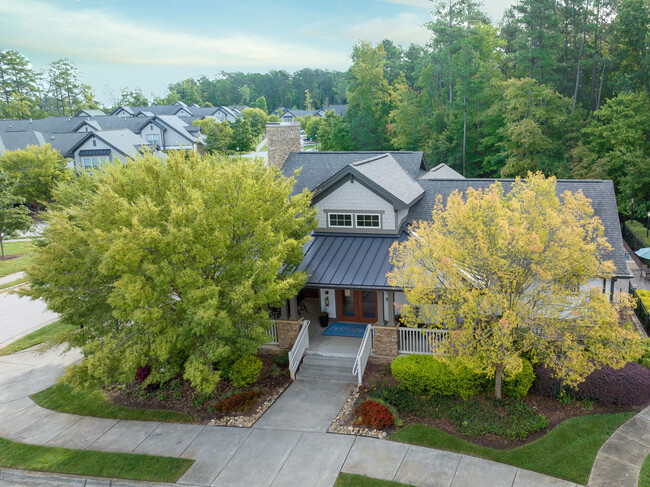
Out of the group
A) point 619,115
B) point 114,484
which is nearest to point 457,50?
point 619,115

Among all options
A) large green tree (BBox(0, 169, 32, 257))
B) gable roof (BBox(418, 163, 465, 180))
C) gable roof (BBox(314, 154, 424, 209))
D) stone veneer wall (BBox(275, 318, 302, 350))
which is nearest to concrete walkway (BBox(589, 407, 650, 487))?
gable roof (BBox(314, 154, 424, 209))

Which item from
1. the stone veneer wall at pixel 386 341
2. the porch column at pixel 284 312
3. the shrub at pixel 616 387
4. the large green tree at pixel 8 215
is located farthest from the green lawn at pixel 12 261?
the shrub at pixel 616 387

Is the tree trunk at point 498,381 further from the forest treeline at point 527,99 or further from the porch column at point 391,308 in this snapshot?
the forest treeline at point 527,99

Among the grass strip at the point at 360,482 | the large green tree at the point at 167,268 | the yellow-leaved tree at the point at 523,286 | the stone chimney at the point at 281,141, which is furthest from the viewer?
the stone chimney at the point at 281,141

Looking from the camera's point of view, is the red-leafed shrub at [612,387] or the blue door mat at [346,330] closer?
the red-leafed shrub at [612,387]

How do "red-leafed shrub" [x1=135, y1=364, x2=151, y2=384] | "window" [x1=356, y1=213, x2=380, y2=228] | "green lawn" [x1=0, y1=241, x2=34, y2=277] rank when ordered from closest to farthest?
"red-leafed shrub" [x1=135, y1=364, x2=151, y2=384]
"window" [x1=356, y1=213, x2=380, y2=228]
"green lawn" [x1=0, y1=241, x2=34, y2=277]

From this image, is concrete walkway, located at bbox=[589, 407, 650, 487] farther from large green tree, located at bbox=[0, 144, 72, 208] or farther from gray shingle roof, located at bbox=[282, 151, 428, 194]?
large green tree, located at bbox=[0, 144, 72, 208]

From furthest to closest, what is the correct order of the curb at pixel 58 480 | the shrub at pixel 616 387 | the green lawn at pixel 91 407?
the green lawn at pixel 91 407
the shrub at pixel 616 387
the curb at pixel 58 480
